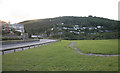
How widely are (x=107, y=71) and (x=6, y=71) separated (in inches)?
273

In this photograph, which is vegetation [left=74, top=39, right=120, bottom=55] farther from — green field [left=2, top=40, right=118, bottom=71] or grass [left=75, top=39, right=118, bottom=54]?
green field [left=2, top=40, right=118, bottom=71]

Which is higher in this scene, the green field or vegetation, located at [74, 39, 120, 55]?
the green field

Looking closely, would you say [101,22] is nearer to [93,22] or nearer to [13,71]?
[93,22]

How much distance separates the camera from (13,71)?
741 cm

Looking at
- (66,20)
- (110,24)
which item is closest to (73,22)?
(66,20)

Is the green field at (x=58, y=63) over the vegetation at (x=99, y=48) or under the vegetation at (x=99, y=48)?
over

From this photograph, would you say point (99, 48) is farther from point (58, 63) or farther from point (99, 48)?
point (58, 63)

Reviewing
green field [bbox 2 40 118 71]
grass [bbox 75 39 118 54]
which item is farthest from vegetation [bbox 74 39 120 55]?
green field [bbox 2 40 118 71]

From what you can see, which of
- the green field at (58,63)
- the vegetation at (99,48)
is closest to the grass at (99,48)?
the vegetation at (99,48)

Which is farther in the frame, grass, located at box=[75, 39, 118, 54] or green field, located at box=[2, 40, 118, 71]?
grass, located at box=[75, 39, 118, 54]

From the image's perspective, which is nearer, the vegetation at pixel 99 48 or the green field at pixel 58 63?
the green field at pixel 58 63

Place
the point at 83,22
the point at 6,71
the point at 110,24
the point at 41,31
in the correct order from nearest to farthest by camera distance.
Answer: the point at 6,71 → the point at 41,31 → the point at 110,24 → the point at 83,22

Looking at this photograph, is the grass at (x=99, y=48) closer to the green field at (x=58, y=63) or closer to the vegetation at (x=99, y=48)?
the vegetation at (x=99, y=48)

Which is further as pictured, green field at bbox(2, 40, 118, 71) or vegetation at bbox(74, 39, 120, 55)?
vegetation at bbox(74, 39, 120, 55)
